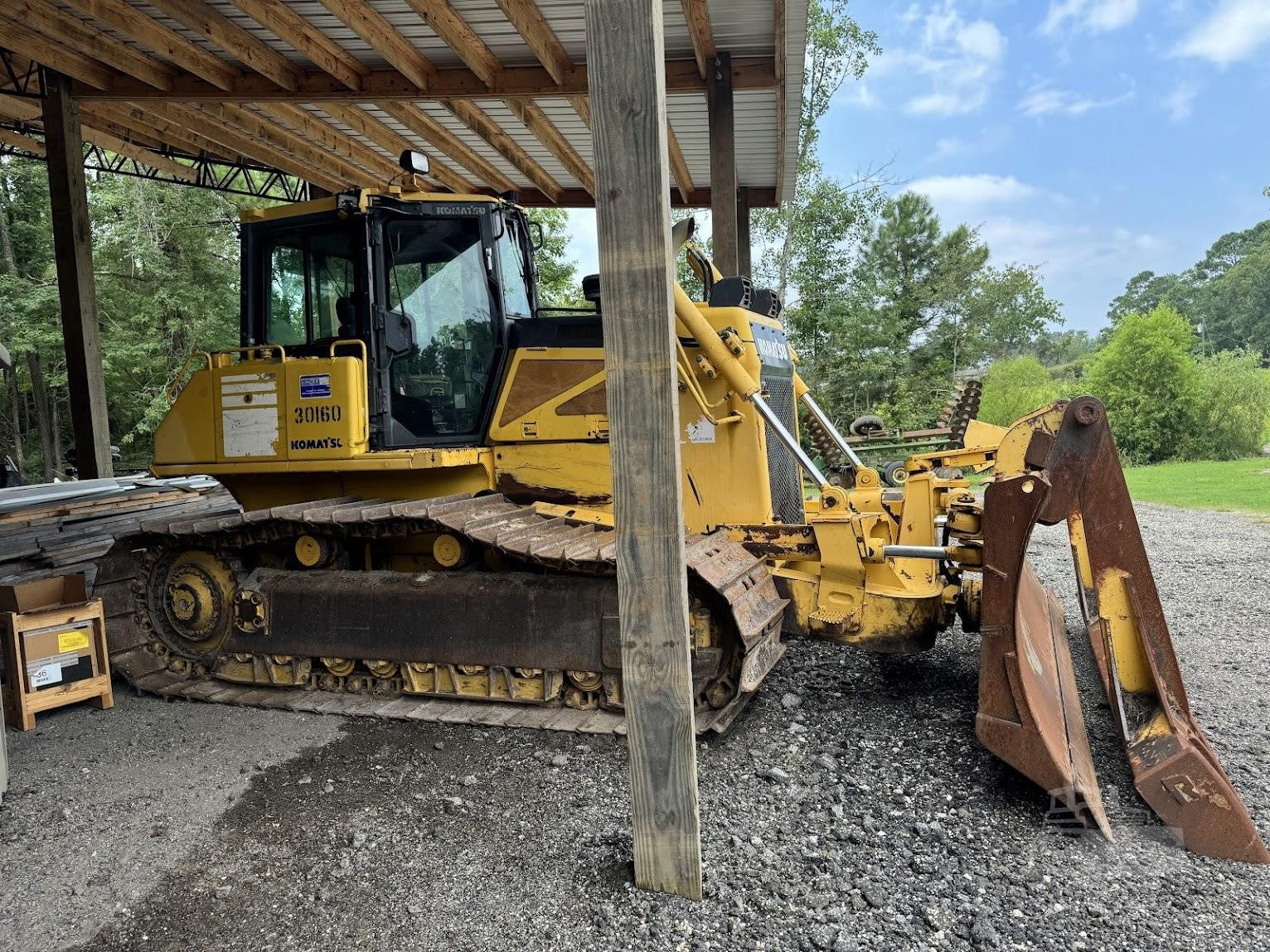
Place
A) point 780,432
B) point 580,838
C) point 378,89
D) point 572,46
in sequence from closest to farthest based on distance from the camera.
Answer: point 580,838, point 780,432, point 572,46, point 378,89

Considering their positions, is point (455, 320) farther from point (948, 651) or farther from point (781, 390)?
point (948, 651)

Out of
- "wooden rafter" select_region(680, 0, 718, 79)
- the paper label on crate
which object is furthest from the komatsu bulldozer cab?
"wooden rafter" select_region(680, 0, 718, 79)

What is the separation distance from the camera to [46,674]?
4746 millimetres

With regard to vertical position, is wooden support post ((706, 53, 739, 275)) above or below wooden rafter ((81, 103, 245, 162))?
below

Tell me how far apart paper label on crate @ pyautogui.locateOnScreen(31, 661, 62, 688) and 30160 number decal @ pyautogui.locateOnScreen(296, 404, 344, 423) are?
6.03 ft

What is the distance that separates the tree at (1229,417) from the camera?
20.7 metres

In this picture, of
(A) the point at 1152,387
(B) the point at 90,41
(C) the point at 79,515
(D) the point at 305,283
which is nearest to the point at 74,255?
(B) the point at 90,41

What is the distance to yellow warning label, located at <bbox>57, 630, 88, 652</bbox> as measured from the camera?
4.79 metres

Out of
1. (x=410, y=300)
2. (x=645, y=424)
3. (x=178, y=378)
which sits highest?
(x=410, y=300)

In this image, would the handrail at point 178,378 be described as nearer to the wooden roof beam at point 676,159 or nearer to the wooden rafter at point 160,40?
the wooden rafter at point 160,40

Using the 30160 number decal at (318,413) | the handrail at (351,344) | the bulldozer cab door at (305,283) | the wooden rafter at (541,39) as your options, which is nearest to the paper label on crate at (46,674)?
the 30160 number decal at (318,413)

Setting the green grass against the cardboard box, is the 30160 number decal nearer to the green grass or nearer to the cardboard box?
the cardboard box

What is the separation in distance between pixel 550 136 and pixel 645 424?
23.7 feet

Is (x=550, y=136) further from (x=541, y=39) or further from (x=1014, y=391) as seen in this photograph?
(x=1014, y=391)
